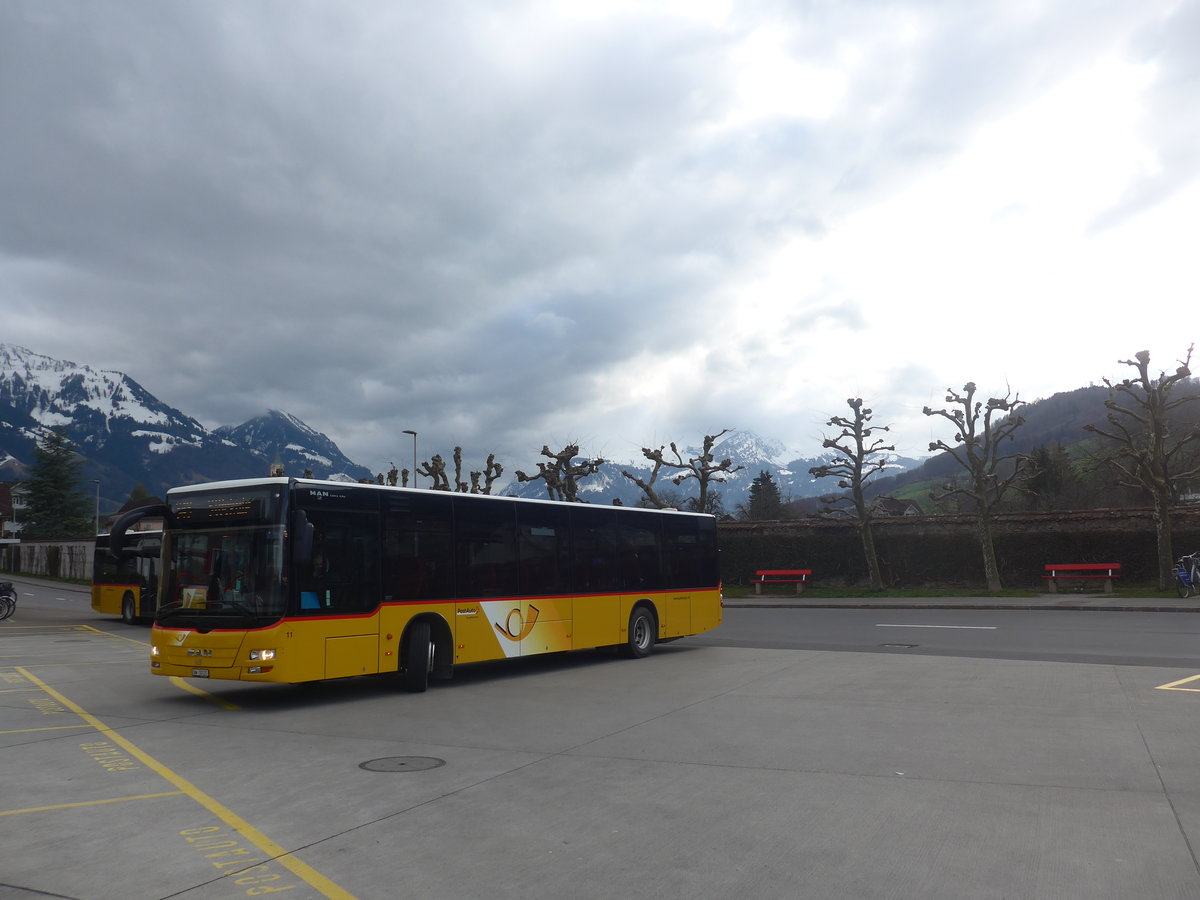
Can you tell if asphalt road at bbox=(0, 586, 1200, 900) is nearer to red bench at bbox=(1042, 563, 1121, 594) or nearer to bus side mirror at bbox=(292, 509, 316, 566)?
bus side mirror at bbox=(292, 509, 316, 566)

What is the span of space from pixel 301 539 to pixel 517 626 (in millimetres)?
4410

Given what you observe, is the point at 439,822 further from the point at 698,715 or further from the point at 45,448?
the point at 45,448

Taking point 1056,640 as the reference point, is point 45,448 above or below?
above

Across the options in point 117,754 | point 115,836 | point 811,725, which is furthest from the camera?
point 811,725

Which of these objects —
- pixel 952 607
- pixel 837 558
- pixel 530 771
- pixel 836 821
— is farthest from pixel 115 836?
pixel 837 558

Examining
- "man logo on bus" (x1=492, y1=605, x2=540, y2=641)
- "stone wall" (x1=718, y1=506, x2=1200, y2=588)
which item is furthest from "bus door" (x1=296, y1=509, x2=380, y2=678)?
"stone wall" (x1=718, y1=506, x2=1200, y2=588)

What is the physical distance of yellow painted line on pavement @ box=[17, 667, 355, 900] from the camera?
511 centimetres

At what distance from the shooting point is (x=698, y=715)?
1066 centimetres

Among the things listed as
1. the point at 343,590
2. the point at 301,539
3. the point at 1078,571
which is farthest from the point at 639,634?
the point at 1078,571

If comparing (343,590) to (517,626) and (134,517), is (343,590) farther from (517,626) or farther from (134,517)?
(517,626)

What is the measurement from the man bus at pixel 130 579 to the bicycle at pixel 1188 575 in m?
30.1

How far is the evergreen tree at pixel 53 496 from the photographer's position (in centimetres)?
8844

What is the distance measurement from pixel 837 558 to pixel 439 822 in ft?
116

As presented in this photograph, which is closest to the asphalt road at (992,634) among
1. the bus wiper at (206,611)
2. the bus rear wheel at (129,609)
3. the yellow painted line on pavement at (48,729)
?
the bus wiper at (206,611)
